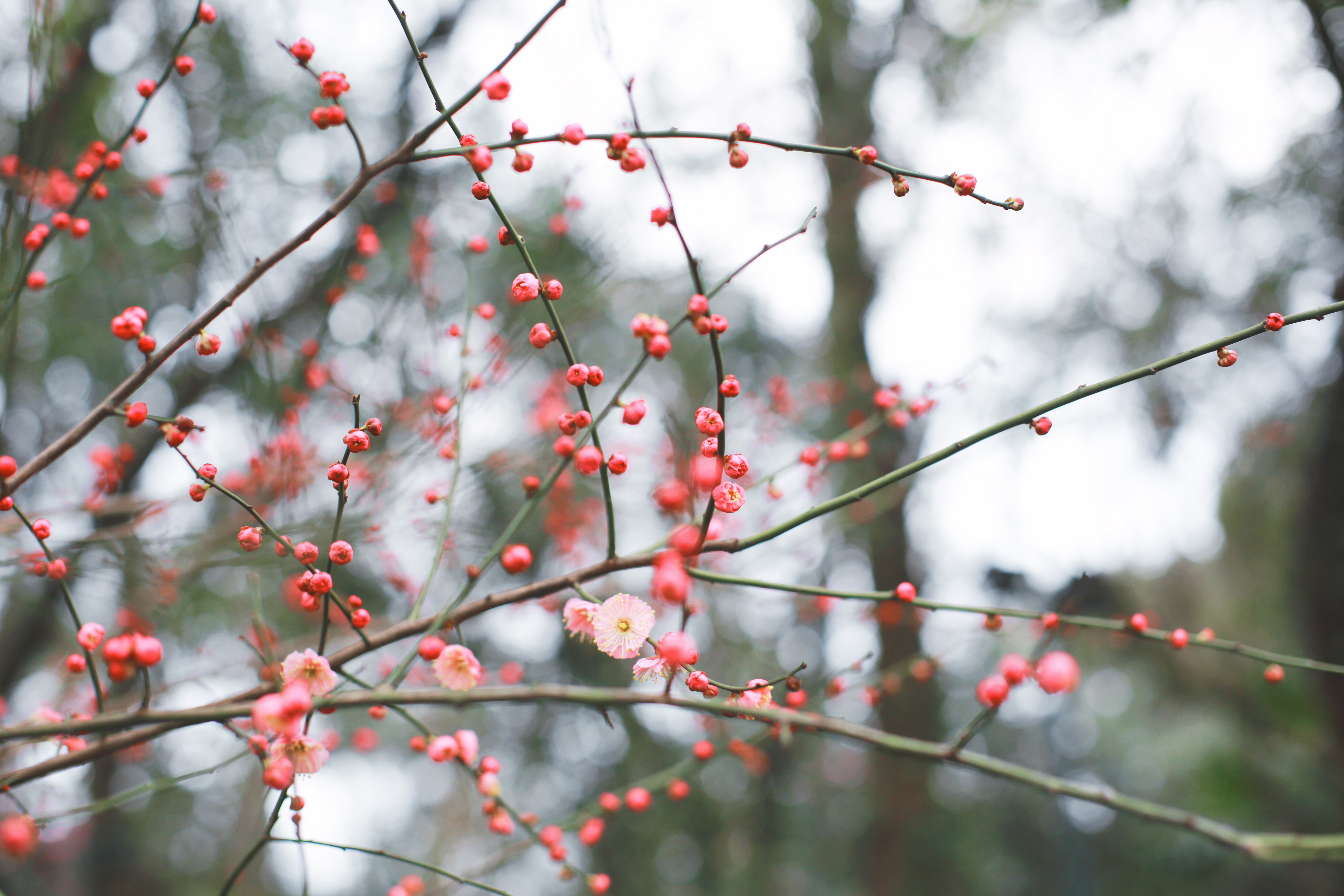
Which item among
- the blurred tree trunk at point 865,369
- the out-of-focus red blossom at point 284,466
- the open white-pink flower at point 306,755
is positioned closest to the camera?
the open white-pink flower at point 306,755

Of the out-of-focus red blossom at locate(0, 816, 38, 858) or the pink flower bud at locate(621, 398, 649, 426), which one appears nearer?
the out-of-focus red blossom at locate(0, 816, 38, 858)

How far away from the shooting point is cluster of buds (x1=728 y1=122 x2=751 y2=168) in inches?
39.3

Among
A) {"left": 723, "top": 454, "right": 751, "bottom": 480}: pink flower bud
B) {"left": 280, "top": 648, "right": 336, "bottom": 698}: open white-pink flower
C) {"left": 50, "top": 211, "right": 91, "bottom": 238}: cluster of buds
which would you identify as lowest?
{"left": 280, "top": 648, "right": 336, "bottom": 698}: open white-pink flower

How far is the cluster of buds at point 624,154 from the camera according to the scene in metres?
0.95

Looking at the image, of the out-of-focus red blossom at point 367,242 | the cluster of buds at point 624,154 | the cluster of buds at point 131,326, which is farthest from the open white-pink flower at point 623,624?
the out-of-focus red blossom at point 367,242

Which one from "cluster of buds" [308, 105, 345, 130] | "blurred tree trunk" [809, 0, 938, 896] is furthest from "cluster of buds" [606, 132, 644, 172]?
"blurred tree trunk" [809, 0, 938, 896]

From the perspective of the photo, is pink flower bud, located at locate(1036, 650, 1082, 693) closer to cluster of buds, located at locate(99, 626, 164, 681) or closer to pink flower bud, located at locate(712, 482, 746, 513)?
pink flower bud, located at locate(712, 482, 746, 513)

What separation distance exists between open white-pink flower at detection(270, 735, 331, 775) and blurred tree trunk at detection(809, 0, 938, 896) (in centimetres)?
305

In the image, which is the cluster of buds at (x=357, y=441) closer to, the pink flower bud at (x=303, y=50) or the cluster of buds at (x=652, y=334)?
the cluster of buds at (x=652, y=334)

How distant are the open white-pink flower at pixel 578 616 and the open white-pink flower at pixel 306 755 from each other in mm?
350

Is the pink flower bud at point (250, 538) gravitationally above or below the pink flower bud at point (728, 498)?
below

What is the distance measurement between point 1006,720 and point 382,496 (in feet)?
30.8

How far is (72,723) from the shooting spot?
72cm

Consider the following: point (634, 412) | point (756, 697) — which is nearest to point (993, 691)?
point (756, 697)
